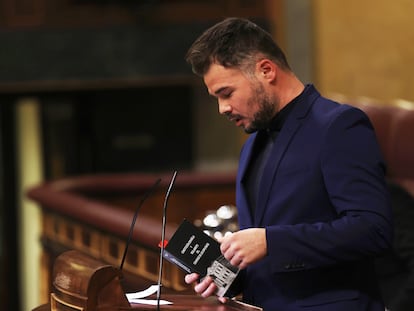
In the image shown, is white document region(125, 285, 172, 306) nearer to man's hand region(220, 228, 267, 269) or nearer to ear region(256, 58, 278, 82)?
man's hand region(220, 228, 267, 269)

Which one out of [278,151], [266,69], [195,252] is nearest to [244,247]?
[195,252]

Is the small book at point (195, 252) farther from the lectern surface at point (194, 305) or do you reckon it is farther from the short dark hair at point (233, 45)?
the short dark hair at point (233, 45)

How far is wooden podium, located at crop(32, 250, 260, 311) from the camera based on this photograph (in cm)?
201

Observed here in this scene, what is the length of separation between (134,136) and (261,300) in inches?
210

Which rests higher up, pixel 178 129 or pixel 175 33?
pixel 175 33

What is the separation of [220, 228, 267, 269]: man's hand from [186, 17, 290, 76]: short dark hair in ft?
1.22

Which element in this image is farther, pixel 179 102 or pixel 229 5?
pixel 179 102

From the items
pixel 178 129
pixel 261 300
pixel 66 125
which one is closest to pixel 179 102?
pixel 178 129

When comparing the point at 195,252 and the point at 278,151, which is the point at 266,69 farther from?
the point at 195,252

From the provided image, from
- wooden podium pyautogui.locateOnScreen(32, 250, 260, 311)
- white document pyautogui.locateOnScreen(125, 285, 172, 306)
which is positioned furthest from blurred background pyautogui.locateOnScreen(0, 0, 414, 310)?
wooden podium pyautogui.locateOnScreen(32, 250, 260, 311)

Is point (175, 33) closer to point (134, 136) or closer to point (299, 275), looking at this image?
point (134, 136)

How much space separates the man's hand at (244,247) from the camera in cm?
199

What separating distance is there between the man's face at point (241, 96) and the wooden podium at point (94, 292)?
16.0 inches

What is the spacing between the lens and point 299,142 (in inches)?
84.2
